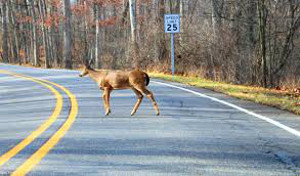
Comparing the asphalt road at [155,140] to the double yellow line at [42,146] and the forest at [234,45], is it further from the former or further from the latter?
the forest at [234,45]

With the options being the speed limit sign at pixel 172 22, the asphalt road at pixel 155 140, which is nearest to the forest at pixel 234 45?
the speed limit sign at pixel 172 22

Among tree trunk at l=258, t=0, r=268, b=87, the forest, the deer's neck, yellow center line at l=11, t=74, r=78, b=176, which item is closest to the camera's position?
yellow center line at l=11, t=74, r=78, b=176

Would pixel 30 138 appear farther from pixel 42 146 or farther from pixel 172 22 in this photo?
pixel 172 22

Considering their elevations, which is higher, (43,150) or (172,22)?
(172,22)

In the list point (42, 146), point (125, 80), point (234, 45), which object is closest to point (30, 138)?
point (42, 146)

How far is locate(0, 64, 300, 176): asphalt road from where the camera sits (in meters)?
4.23

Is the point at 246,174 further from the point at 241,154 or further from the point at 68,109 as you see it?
the point at 68,109

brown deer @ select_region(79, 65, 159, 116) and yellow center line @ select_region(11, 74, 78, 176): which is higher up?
brown deer @ select_region(79, 65, 159, 116)

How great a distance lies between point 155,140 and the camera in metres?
5.51

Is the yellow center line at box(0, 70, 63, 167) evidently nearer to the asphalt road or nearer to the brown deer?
the asphalt road

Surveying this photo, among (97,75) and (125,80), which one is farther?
(97,75)

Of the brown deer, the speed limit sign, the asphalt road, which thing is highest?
the speed limit sign

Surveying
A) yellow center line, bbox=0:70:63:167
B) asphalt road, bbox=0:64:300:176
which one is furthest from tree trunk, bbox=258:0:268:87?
yellow center line, bbox=0:70:63:167

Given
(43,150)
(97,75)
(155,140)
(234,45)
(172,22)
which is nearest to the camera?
(43,150)
